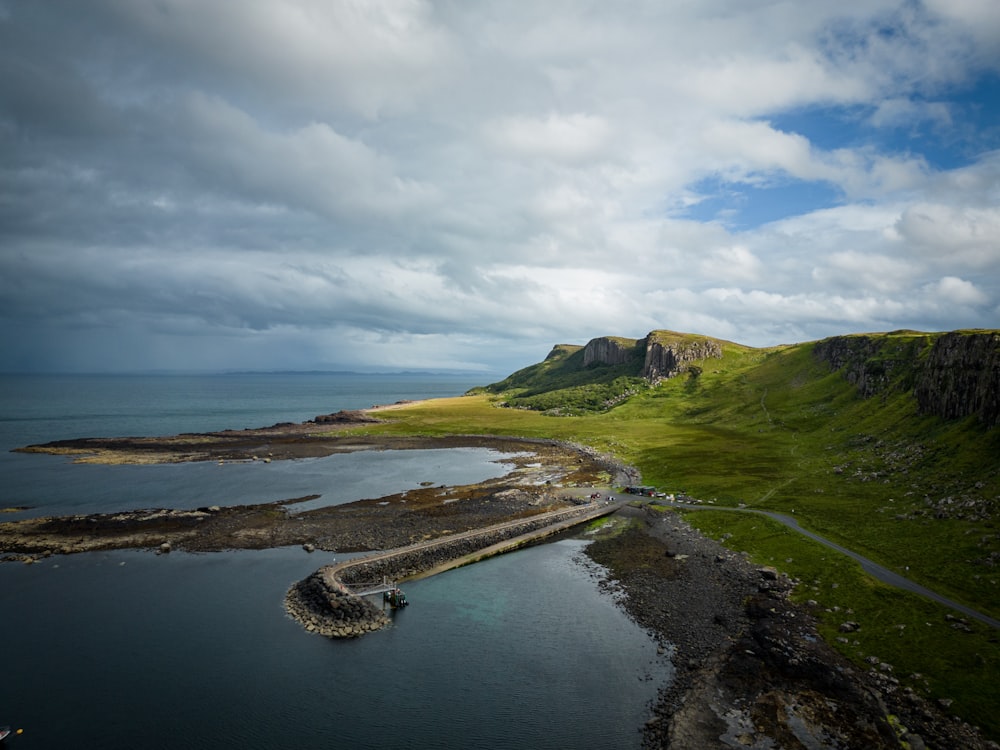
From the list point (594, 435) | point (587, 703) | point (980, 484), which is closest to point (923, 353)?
point (980, 484)

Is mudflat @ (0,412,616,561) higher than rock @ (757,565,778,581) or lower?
higher

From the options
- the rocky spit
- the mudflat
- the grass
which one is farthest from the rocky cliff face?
the mudflat

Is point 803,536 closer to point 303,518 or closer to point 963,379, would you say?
point 963,379

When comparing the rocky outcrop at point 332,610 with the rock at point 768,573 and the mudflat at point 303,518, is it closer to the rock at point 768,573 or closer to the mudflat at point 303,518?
the mudflat at point 303,518

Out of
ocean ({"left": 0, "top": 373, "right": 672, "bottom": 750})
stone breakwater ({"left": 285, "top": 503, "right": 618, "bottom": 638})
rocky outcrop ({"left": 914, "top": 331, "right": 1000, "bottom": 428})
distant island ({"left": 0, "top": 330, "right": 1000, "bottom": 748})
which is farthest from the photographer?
rocky outcrop ({"left": 914, "top": 331, "right": 1000, "bottom": 428})

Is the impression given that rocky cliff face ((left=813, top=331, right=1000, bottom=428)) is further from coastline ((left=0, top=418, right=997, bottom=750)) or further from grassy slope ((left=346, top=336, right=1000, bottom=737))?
coastline ((left=0, top=418, right=997, bottom=750))

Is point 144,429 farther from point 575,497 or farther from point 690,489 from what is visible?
point 690,489

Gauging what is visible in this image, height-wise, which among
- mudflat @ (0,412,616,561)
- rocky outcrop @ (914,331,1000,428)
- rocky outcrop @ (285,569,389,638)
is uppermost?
rocky outcrop @ (914,331,1000,428)

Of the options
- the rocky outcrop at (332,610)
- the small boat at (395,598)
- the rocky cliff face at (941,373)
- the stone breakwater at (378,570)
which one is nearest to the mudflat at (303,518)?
the stone breakwater at (378,570)
